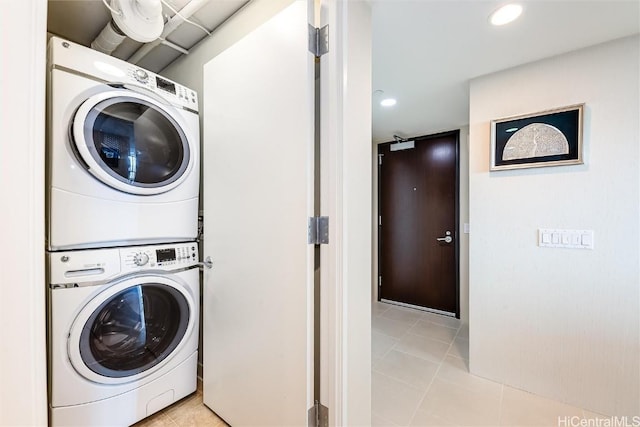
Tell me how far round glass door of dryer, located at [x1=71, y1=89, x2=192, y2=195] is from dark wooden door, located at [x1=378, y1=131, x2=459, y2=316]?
278cm

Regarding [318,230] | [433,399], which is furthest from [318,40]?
[433,399]

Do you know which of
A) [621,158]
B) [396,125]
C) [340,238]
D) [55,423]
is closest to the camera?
[340,238]

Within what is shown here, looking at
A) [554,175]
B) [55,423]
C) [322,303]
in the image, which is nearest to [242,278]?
[322,303]

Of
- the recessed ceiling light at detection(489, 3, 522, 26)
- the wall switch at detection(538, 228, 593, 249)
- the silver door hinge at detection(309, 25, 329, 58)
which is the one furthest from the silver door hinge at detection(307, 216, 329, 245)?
the wall switch at detection(538, 228, 593, 249)

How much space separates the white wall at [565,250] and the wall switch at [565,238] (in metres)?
0.03

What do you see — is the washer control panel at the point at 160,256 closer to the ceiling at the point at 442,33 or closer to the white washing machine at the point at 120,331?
the white washing machine at the point at 120,331

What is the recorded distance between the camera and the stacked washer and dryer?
1.15 m

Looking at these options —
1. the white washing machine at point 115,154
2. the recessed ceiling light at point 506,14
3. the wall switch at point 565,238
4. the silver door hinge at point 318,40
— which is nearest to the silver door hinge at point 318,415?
the white washing machine at point 115,154

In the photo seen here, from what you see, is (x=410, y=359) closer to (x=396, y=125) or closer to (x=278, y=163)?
(x=278, y=163)

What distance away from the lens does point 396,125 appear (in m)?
3.01

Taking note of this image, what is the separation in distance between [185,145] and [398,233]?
286 cm

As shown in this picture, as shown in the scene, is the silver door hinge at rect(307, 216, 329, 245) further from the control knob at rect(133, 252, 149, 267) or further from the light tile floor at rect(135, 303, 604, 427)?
the light tile floor at rect(135, 303, 604, 427)
